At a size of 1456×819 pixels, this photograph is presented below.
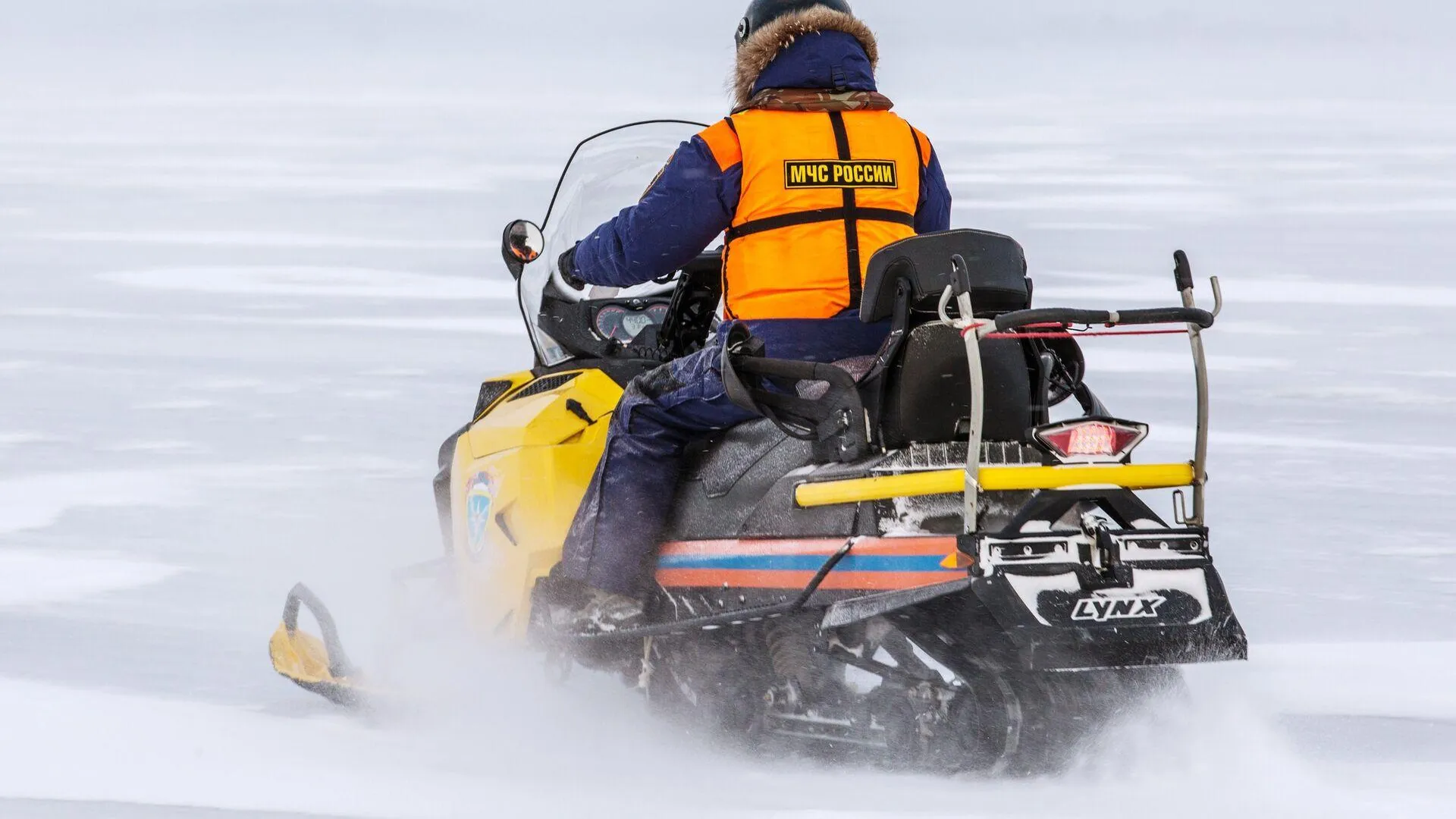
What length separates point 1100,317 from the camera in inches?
Answer: 121

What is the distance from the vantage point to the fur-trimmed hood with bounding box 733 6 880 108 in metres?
3.59

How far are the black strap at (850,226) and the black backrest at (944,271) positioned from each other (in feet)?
0.53

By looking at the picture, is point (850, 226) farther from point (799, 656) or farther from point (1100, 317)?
point (799, 656)

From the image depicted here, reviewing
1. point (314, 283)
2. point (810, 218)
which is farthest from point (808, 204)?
point (314, 283)

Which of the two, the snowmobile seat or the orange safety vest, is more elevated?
the orange safety vest

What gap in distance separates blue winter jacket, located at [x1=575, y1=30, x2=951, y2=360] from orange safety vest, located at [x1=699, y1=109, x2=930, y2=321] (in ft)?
0.09

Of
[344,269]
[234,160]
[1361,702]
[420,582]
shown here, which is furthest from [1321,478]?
[234,160]

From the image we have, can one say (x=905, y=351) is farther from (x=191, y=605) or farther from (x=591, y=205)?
(x=191, y=605)

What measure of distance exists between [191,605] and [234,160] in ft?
51.9

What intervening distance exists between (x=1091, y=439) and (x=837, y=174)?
72 cm

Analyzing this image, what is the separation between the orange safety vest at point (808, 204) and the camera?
3.50 m

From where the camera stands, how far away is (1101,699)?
3.44 m

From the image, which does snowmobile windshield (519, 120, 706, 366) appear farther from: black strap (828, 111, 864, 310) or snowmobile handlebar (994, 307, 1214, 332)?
snowmobile handlebar (994, 307, 1214, 332)

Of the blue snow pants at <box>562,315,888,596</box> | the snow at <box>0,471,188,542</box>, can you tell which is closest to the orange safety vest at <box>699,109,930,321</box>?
the blue snow pants at <box>562,315,888,596</box>
